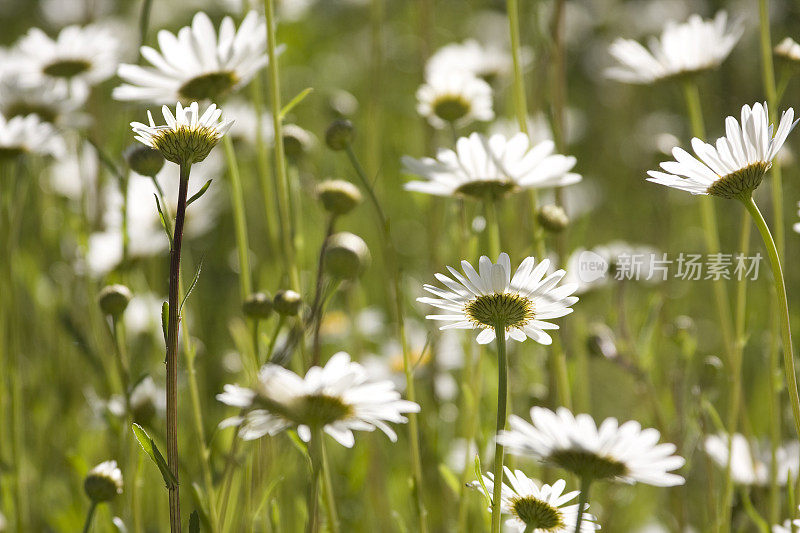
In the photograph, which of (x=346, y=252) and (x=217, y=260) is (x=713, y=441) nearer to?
(x=346, y=252)

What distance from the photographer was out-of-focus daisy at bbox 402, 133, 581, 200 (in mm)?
922

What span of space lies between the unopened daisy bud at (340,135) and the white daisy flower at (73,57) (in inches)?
22.0

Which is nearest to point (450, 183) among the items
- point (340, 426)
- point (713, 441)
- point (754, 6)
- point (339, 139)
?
point (339, 139)

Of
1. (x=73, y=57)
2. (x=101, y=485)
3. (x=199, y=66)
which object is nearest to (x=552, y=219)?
(x=199, y=66)

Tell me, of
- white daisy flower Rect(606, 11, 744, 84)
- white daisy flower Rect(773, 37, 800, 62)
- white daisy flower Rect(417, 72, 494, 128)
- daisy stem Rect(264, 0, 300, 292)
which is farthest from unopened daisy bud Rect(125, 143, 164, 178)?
white daisy flower Rect(773, 37, 800, 62)

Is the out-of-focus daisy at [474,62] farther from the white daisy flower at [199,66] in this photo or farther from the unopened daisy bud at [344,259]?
the unopened daisy bud at [344,259]

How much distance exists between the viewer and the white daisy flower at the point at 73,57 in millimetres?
1320

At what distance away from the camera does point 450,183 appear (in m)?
0.94

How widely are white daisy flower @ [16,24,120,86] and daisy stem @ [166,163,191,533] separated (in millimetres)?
760

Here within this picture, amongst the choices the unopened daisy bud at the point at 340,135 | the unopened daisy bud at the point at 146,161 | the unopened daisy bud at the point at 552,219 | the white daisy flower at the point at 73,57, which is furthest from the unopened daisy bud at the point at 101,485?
the white daisy flower at the point at 73,57

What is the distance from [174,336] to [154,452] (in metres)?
0.10

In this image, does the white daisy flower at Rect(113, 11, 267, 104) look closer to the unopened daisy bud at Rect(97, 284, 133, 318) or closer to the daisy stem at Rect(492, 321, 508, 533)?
the unopened daisy bud at Rect(97, 284, 133, 318)

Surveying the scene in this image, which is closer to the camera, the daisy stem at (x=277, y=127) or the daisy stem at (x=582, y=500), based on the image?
the daisy stem at (x=582, y=500)

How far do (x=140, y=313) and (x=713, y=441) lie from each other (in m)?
1.04
